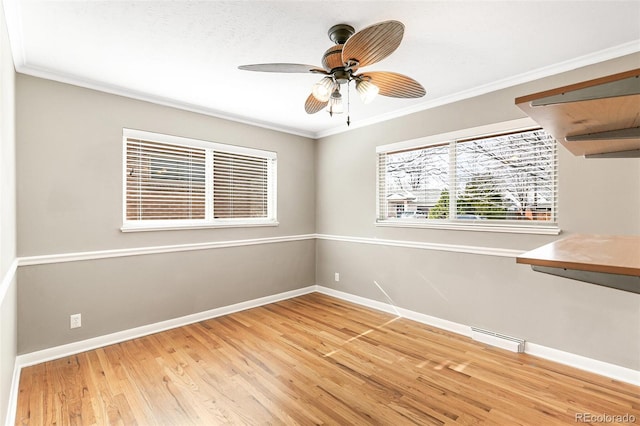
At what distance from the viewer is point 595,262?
1.80 ft

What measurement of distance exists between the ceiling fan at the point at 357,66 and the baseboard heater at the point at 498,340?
2355 millimetres

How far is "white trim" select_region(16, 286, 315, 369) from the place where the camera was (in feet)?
8.68

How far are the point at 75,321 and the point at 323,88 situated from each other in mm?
2996

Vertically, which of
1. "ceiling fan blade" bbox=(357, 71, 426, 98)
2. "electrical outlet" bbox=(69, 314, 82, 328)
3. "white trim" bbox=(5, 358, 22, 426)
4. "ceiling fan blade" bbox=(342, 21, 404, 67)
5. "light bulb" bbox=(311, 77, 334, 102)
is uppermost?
"ceiling fan blade" bbox=(342, 21, 404, 67)

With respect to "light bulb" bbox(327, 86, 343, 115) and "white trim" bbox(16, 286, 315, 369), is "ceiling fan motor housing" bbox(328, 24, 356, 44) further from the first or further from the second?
"white trim" bbox(16, 286, 315, 369)

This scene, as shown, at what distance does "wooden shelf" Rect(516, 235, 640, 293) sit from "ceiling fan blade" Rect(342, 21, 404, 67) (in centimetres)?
129

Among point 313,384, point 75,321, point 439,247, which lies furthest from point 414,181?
point 75,321

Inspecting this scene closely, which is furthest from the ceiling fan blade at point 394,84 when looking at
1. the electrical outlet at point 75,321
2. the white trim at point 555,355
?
the electrical outlet at point 75,321

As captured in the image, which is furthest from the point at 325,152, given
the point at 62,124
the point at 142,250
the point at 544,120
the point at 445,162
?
the point at 544,120

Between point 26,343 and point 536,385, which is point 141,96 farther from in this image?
point 536,385

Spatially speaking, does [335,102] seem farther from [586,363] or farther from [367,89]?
[586,363]

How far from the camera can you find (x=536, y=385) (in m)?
2.30


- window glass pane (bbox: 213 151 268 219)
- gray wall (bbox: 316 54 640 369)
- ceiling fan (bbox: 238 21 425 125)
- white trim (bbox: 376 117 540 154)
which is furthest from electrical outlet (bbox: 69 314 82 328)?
white trim (bbox: 376 117 540 154)

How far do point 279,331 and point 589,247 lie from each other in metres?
3.08
